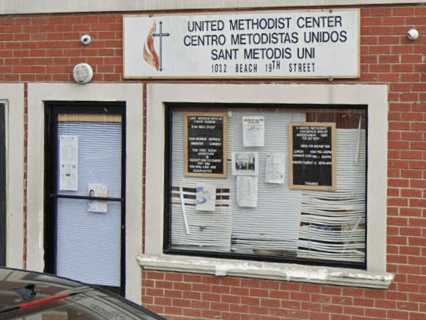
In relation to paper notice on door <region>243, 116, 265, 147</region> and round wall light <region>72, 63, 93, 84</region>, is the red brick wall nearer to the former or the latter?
round wall light <region>72, 63, 93, 84</region>

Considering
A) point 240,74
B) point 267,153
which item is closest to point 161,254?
point 267,153

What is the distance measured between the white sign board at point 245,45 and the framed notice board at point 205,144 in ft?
1.36

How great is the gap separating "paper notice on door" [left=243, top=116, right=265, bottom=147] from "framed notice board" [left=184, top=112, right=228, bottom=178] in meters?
0.20

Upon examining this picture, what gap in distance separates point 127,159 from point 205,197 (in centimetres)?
83

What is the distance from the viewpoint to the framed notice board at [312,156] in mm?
6809

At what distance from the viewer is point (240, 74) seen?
6953 millimetres

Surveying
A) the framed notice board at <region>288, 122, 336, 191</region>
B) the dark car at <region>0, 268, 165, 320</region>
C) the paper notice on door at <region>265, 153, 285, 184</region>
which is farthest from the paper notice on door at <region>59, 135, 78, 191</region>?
the dark car at <region>0, 268, 165, 320</region>

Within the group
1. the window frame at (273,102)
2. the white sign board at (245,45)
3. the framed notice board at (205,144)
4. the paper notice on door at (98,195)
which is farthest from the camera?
the paper notice on door at (98,195)

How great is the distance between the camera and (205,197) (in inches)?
283

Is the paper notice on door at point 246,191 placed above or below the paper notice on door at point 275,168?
below

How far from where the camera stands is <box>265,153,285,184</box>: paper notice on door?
22.8 feet

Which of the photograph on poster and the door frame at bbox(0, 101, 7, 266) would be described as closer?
the photograph on poster

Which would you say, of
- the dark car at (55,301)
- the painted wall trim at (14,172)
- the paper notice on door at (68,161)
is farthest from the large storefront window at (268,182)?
the dark car at (55,301)

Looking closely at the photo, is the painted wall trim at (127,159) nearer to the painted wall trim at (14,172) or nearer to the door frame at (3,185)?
the painted wall trim at (14,172)
